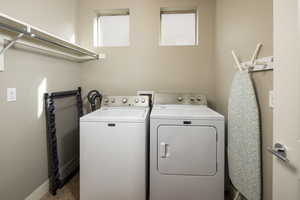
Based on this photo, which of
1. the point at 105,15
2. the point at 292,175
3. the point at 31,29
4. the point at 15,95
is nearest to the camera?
the point at 292,175

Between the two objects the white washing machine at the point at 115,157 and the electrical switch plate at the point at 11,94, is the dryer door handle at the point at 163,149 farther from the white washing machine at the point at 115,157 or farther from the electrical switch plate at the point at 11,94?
the electrical switch plate at the point at 11,94

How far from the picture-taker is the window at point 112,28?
2.84 metres

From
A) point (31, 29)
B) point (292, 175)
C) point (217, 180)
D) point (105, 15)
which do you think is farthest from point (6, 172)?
point (105, 15)

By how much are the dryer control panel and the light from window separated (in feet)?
3.49

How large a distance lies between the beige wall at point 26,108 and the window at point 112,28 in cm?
71

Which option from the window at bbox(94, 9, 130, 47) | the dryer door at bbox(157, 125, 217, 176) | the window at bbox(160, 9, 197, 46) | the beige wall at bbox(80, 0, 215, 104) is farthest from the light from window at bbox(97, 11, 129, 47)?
the dryer door at bbox(157, 125, 217, 176)

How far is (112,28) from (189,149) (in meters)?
2.28

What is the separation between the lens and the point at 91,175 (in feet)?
5.73

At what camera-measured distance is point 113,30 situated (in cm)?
289

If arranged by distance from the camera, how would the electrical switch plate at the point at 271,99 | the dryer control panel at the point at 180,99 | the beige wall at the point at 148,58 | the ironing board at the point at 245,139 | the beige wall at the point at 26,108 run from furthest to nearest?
the beige wall at the point at 148,58 → the dryer control panel at the point at 180,99 → the beige wall at the point at 26,108 → the ironing board at the point at 245,139 → the electrical switch plate at the point at 271,99

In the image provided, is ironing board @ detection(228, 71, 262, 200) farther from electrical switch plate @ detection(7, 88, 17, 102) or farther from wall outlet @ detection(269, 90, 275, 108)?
electrical switch plate @ detection(7, 88, 17, 102)

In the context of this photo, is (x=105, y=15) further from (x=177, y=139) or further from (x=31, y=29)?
(x=177, y=139)

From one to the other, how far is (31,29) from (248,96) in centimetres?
190

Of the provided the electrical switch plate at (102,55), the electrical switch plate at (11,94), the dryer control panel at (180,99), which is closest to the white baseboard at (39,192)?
the electrical switch plate at (11,94)
